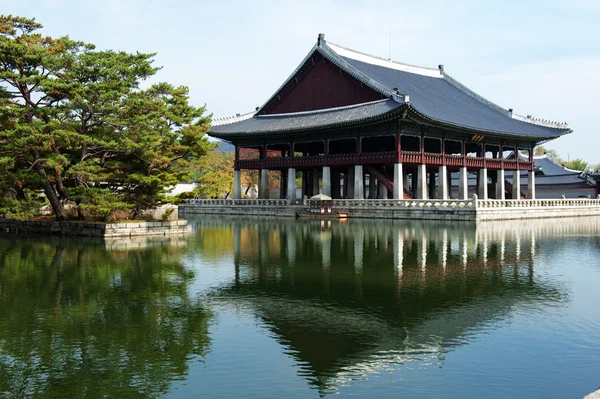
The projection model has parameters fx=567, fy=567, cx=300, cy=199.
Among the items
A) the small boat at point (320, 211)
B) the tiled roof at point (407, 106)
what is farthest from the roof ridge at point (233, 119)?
the small boat at point (320, 211)

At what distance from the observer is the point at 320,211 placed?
5512cm

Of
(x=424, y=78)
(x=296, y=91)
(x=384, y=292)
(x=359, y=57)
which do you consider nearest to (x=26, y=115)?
(x=384, y=292)

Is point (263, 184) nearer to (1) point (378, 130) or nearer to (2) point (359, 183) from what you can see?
(2) point (359, 183)

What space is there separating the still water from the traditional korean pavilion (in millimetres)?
31923

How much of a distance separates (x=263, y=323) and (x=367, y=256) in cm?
1223

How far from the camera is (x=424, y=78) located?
248 ft

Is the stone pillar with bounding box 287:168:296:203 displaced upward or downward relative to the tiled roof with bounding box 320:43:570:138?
downward

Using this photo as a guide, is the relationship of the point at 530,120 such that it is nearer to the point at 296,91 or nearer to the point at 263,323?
the point at 296,91

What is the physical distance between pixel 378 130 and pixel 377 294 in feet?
137

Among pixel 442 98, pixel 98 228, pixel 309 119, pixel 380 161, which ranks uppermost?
pixel 442 98

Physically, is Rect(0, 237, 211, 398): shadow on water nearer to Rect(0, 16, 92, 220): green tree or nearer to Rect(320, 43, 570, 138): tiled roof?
Rect(0, 16, 92, 220): green tree

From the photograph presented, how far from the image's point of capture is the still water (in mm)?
9602

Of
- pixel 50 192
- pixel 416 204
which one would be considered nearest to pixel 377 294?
pixel 50 192

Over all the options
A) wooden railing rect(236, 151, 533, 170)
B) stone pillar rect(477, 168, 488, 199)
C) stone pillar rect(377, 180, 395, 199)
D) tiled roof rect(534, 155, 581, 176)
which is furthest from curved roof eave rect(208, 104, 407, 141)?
tiled roof rect(534, 155, 581, 176)
